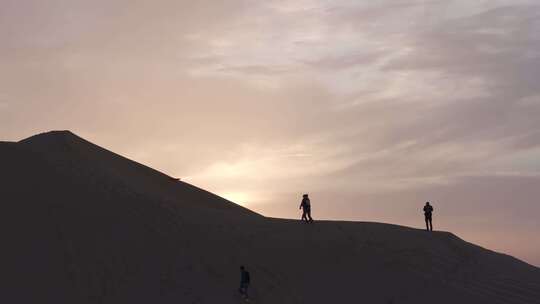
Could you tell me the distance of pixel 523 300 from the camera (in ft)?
81.3

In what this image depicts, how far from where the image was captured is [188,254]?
86.0 feet

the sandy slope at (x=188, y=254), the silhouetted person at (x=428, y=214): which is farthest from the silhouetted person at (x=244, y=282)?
the silhouetted person at (x=428, y=214)

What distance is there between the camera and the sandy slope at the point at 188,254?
23.7m

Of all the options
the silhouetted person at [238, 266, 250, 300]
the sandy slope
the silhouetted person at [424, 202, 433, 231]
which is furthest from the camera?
the silhouetted person at [424, 202, 433, 231]

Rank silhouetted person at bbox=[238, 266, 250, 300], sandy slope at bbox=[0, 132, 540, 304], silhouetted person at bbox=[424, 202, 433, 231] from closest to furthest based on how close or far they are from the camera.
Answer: silhouetted person at bbox=[238, 266, 250, 300] < sandy slope at bbox=[0, 132, 540, 304] < silhouetted person at bbox=[424, 202, 433, 231]

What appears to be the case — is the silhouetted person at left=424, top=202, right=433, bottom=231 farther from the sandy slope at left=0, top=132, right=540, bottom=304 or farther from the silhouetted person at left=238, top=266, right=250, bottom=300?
the silhouetted person at left=238, top=266, right=250, bottom=300

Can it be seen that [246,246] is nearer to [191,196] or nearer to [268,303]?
[268,303]

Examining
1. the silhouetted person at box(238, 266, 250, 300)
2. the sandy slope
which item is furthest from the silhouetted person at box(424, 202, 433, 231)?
the silhouetted person at box(238, 266, 250, 300)

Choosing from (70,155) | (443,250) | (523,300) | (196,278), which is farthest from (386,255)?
(70,155)

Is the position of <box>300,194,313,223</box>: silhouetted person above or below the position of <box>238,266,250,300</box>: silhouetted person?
above

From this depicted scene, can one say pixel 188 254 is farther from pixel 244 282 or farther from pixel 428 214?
pixel 428 214

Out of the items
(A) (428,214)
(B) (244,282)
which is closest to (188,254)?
(B) (244,282)

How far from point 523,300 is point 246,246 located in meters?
9.55

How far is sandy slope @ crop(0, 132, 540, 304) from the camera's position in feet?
77.8
